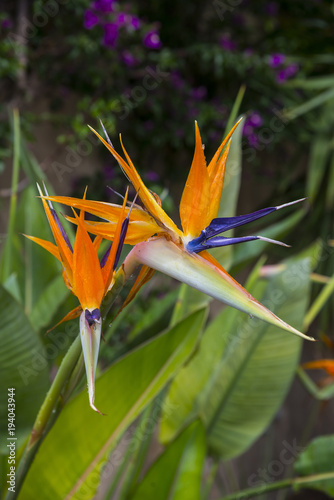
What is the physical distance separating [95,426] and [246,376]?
0.29m

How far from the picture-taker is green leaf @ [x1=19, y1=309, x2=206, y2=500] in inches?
15.4

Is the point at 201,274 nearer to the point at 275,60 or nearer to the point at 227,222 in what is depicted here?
the point at 227,222

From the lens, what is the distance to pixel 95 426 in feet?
1.31

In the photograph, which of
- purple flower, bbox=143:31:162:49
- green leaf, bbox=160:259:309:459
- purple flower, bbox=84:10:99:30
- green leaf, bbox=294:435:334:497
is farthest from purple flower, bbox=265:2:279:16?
green leaf, bbox=294:435:334:497

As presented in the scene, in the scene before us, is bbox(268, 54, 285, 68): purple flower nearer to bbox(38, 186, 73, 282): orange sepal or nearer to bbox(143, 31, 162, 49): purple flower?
bbox(143, 31, 162, 49): purple flower

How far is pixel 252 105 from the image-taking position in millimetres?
1463

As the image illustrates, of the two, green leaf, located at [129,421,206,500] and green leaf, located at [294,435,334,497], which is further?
green leaf, located at [294,435,334,497]

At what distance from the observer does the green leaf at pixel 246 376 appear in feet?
2.07

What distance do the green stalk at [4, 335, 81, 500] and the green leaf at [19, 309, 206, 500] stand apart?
0.26 ft

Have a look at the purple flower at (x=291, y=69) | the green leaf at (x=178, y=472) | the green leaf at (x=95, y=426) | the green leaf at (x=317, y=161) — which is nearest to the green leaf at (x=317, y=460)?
the green leaf at (x=178, y=472)

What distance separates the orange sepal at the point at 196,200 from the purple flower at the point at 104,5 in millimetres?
1062

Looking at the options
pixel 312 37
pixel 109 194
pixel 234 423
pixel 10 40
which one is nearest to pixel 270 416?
pixel 234 423

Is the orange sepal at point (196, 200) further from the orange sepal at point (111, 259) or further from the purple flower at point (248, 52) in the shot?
the purple flower at point (248, 52)

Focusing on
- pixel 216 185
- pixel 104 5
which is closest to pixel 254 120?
pixel 104 5
